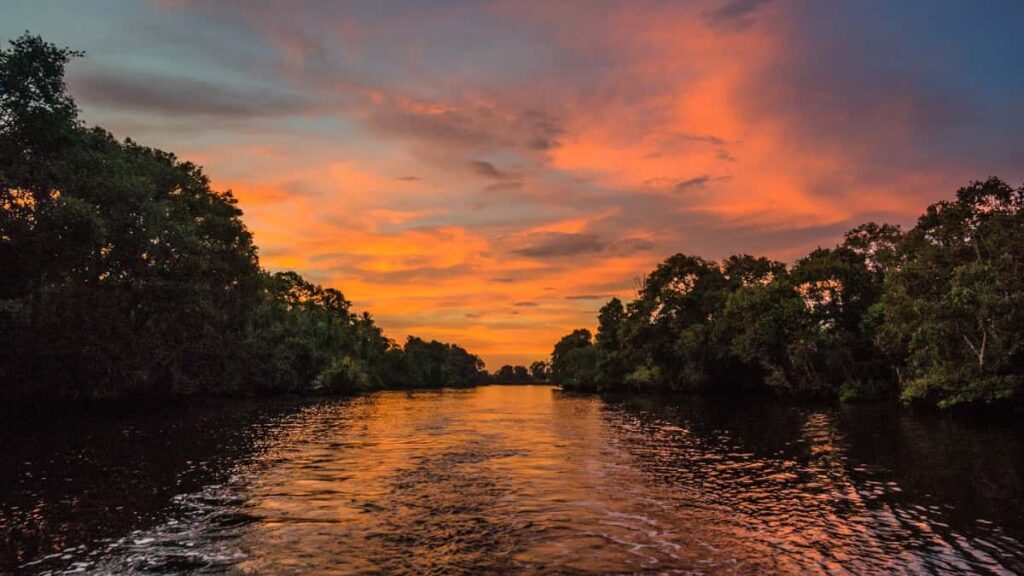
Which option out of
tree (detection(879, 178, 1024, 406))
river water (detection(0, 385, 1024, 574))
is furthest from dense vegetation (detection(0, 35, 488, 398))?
tree (detection(879, 178, 1024, 406))

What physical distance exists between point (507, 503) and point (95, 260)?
43018 millimetres

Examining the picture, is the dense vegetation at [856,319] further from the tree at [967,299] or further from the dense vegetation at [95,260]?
the dense vegetation at [95,260]

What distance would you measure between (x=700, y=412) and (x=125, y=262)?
5456 centimetres

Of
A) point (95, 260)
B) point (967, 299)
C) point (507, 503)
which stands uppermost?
point (95, 260)

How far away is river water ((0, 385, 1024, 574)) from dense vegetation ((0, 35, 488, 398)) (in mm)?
8998

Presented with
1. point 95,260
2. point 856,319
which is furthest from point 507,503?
point 856,319

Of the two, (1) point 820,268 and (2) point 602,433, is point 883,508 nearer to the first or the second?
(2) point 602,433

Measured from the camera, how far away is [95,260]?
47.2 metres

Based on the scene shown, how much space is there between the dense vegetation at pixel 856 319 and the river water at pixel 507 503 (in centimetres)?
1233

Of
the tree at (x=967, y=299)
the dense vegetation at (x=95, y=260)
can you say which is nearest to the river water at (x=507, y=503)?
the dense vegetation at (x=95, y=260)

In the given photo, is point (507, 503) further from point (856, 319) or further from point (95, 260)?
point (856, 319)

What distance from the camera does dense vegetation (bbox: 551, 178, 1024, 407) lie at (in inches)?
1855

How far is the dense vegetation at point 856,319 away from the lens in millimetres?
47125

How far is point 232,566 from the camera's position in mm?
13242
